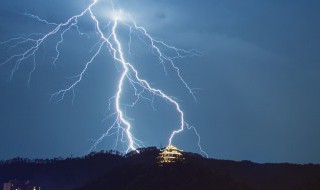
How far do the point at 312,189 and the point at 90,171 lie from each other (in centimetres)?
4450

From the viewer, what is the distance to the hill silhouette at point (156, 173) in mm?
42312

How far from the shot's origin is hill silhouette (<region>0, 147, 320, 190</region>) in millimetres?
42312

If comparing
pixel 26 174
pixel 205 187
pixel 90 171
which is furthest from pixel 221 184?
pixel 26 174

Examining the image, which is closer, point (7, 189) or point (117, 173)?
point (7, 189)

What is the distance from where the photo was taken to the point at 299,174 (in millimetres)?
55688

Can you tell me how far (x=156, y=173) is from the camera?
1736 inches

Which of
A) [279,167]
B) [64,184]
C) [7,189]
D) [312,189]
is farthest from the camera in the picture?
[64,184]

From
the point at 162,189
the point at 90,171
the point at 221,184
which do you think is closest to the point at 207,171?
the point at 221,184

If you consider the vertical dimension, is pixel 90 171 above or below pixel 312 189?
above

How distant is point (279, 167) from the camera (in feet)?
193

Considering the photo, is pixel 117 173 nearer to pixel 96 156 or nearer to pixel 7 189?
pixel 7 189

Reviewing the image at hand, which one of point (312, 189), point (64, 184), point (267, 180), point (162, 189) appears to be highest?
point (64, 184)

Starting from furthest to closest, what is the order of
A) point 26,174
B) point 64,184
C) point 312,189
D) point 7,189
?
1. point 26,174
2. point 64,184
3. point 7,189
4. point 312,189

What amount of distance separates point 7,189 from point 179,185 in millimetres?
15260
